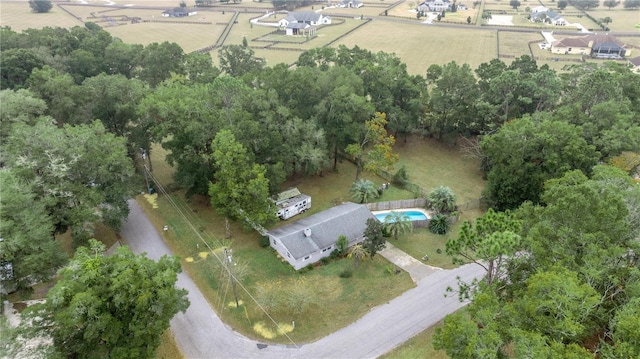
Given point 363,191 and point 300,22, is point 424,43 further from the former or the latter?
point 363,191

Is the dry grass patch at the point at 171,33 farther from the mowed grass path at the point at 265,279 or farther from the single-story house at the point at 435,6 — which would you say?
the single-story house at the point at 435,6

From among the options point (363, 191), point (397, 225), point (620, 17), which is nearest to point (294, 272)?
point (397, 225)

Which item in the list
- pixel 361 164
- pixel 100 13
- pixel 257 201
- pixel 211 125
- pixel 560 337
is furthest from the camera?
pixel 100 13

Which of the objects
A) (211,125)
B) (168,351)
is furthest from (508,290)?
(211,125)

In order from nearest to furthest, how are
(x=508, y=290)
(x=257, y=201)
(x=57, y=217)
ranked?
1. (x=508, y=290)
2. (x=57, y=217)
3. (x=257, y=201)

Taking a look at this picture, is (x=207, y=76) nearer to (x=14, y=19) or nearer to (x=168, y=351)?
(x=168, y=351)
